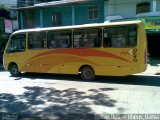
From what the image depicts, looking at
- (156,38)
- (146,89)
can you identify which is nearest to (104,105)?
(146,89)

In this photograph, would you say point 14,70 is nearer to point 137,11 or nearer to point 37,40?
point 37,40

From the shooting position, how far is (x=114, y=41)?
1232 cm

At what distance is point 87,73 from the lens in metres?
13.3

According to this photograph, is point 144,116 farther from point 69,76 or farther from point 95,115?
point 69,76

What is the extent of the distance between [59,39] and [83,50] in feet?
5.09

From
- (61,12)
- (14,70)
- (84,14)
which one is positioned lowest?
(14,70)

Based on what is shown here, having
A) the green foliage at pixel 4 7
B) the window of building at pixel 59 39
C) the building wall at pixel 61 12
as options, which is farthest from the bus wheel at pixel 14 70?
the green foliage at pixel 4 7

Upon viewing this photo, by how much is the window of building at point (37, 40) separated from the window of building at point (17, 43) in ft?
1.36

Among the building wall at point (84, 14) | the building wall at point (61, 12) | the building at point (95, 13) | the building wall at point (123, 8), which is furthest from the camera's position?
the building wall at point (61, 12)

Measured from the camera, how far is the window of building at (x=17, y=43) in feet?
50.0

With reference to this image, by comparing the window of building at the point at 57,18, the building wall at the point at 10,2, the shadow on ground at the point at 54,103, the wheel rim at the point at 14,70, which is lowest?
the shadow on ground at the point at 54,103

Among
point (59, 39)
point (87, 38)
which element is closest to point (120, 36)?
point (87, 38)

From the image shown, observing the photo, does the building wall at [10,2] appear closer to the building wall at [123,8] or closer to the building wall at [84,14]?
the building wall at [84,14]

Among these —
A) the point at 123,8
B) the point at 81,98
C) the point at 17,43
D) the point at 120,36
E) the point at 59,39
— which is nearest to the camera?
the point at 81,98
